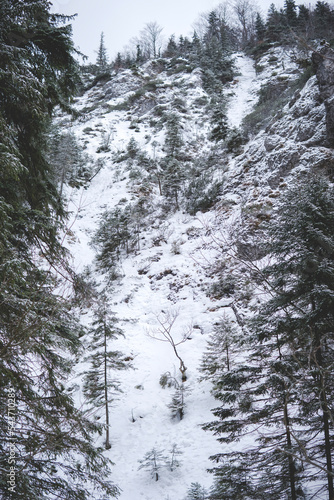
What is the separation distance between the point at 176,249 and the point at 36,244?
49.5ft

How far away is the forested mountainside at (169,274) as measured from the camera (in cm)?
348

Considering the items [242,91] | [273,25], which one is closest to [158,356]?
[242,91]

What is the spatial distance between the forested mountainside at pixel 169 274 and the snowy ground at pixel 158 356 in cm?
9

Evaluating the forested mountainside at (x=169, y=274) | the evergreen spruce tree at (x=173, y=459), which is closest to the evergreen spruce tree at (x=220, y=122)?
the forested mountainside at (x=169, y=274)

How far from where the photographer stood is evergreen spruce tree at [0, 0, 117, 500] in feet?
9.82

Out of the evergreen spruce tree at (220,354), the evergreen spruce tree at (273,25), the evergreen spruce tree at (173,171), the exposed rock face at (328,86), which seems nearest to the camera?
the evergreen spruce tree at (220,354)

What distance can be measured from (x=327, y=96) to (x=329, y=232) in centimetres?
1630

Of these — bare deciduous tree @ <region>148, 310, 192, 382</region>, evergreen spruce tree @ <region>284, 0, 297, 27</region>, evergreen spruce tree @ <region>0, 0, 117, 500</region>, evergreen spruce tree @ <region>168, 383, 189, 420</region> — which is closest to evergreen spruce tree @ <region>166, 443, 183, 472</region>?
evergreen spruce tree @ <region>168, 383, 189, 420</region>

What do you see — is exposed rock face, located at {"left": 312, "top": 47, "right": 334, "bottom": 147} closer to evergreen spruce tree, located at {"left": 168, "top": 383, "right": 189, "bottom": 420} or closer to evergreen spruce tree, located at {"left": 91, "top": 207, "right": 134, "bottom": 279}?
evergreen spruce tree, located at {"left": 91, "top": 207, "right": 134, "bottom": 279}

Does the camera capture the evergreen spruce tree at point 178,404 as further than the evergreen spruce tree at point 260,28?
No

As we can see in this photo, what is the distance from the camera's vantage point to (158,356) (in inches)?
519

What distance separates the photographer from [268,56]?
135ft

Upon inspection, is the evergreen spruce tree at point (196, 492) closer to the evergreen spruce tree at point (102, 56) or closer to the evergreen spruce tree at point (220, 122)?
the evergreen spruce tree at point (220, 122)

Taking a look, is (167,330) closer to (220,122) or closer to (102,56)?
(220,122)
